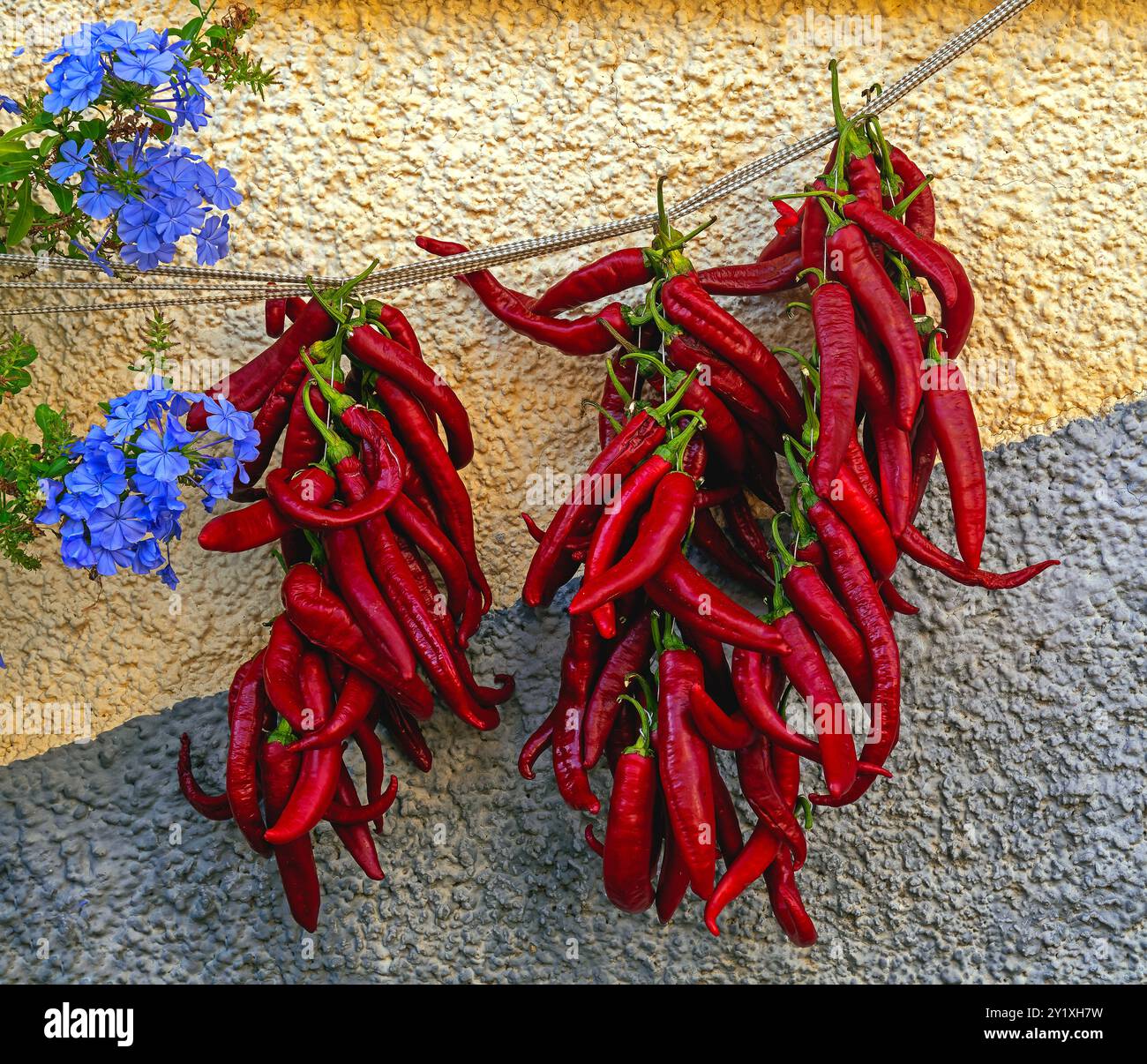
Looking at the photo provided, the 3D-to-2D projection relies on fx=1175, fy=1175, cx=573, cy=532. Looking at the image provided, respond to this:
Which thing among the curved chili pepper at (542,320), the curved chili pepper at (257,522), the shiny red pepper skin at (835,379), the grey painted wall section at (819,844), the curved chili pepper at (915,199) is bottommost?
the grey painted wall section at (819,844)

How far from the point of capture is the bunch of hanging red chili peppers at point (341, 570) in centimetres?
126

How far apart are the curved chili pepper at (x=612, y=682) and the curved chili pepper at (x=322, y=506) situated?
309mm

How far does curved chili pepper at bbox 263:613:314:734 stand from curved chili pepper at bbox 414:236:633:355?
442mm

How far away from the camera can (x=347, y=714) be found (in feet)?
4.16

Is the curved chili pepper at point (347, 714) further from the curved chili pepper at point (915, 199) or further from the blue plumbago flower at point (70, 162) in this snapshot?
the curved chili pepper at point (915, 199)

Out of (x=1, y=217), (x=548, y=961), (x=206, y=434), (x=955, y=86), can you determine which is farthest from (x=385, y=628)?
(x=955, y=86)

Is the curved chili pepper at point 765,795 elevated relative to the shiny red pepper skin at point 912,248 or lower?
lower

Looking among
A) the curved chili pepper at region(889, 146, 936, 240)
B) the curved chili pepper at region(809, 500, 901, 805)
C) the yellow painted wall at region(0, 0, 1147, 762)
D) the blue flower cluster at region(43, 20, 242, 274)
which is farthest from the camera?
the yellow painted wall at region(0, 0, 1147, 762)

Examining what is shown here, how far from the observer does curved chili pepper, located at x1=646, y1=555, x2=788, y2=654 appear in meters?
1.21

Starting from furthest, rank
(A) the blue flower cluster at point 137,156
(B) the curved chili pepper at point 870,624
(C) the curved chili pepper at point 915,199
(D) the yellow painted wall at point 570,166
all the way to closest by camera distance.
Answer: (D) the yellow painted wall at point 570,166 < (C) the curved chili pepper at point 915,199 < (B) the curved chili pepper at point 870,624 < (A) the blue flower cluster at point 137,156

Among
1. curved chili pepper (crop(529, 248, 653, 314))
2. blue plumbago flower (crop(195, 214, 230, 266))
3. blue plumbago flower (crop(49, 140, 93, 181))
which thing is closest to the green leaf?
blue plumbago flower (crop(49, 140, 93, 181))

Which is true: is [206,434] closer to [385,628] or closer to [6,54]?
[385,628]

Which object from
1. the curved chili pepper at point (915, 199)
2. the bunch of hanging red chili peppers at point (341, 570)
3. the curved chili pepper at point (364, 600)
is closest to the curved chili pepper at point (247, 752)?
the bunch of hanging red chili peppers at point (341, 570)

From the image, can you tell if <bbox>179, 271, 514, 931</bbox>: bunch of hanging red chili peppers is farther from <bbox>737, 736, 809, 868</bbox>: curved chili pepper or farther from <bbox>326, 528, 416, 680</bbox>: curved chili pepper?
<bbox>737, 736, 809, 868</bbox>: curved chili pepper
